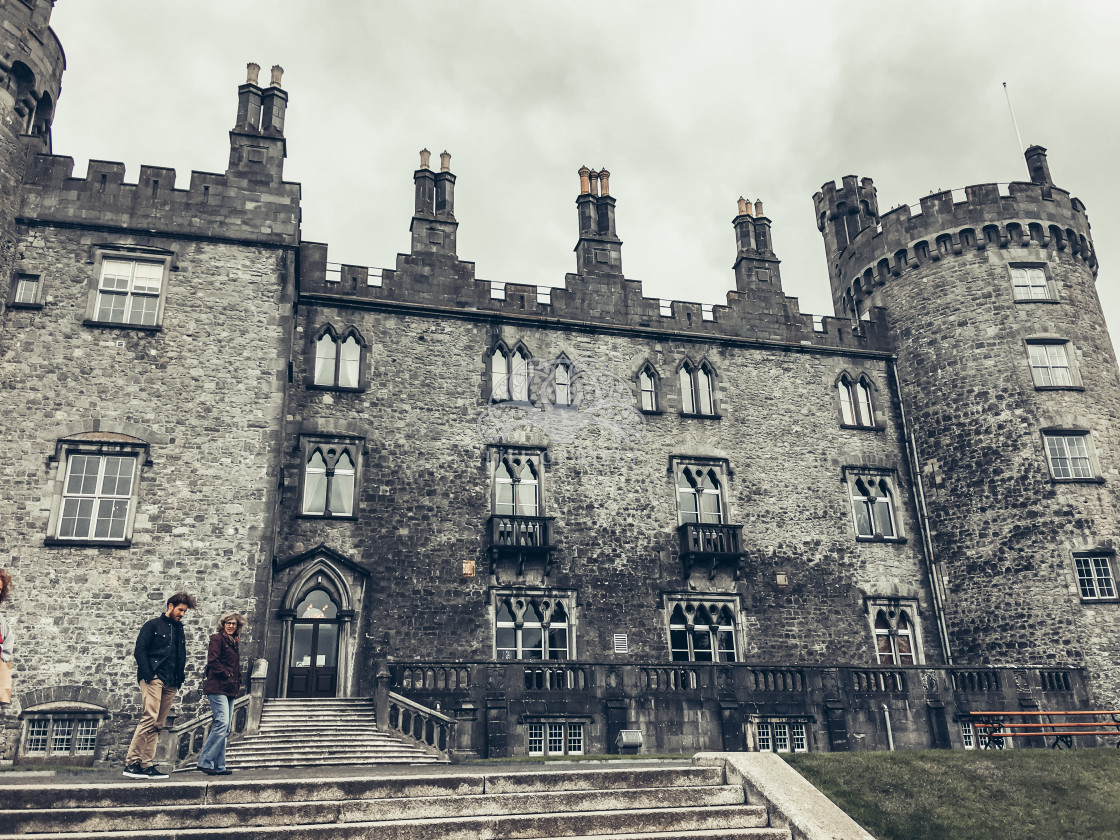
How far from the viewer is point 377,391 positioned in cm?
2261

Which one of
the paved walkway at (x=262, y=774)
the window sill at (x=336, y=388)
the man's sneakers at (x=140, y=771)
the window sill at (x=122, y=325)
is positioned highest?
the window sill at (x=122, y=325)

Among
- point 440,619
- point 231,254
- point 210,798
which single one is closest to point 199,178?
point 231,254

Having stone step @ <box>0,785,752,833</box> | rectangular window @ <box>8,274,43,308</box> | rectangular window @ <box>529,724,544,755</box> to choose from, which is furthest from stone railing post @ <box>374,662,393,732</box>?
rectangular window @ <box>8,274,43,308</box>

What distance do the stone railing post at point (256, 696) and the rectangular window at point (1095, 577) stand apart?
19.6m

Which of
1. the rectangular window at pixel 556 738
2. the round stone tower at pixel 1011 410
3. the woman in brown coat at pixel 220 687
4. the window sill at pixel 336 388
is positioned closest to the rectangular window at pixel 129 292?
the window sill at pixel 336 388

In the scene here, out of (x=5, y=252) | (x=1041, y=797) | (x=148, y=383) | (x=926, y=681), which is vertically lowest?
(x=1041, y=797)

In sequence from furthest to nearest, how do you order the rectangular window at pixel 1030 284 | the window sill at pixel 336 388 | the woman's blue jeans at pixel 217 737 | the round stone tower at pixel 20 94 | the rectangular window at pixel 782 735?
the rectangular window at pixel 1030 284 < the window sill at pixel 336 388 < the rectangular window at pixel 782 735 < the round stone tower at pixel 20 94 < the woman's blue jeans at pixel 217 737

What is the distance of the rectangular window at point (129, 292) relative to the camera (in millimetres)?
19641

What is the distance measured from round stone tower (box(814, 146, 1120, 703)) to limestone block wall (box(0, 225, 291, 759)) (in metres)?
18.0

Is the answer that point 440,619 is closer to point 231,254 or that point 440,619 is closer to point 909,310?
point 231,254

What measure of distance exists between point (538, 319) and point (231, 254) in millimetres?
8022

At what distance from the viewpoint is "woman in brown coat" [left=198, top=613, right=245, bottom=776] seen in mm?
10133

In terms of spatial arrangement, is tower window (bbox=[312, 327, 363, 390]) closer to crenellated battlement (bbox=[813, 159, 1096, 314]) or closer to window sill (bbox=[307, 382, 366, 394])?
window sill (bbox=[307, 382, 366, 394])

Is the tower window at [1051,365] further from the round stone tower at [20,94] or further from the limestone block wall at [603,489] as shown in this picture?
the round stone tower at [20,94]
